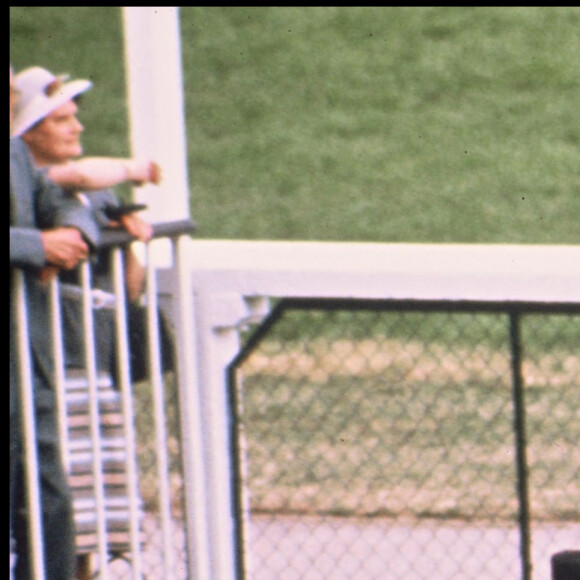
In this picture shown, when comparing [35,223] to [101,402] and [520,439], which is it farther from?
[520,439]

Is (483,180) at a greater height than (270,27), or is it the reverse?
(270,27)

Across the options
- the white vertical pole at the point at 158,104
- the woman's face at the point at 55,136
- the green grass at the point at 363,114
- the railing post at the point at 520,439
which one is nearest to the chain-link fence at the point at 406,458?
the railing post at the point at 520,439

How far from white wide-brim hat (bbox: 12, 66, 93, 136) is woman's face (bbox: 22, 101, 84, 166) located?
20 mm

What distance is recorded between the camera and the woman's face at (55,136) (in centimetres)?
362

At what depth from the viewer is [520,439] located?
353 centimetres

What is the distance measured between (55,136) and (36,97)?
0.34 ft

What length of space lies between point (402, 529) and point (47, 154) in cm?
209

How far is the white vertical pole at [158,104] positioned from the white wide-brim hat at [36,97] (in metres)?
0.36

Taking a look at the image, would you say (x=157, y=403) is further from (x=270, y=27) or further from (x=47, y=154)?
(x=270, y=27)

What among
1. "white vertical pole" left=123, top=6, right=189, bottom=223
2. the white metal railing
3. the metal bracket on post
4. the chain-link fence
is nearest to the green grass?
the chain-link fence

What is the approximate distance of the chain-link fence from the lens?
3754 millimetres

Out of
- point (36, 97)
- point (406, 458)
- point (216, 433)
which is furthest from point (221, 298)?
point (406, 458)

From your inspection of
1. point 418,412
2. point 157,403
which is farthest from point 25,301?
point 418,412

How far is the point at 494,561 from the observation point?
15.5 ft
